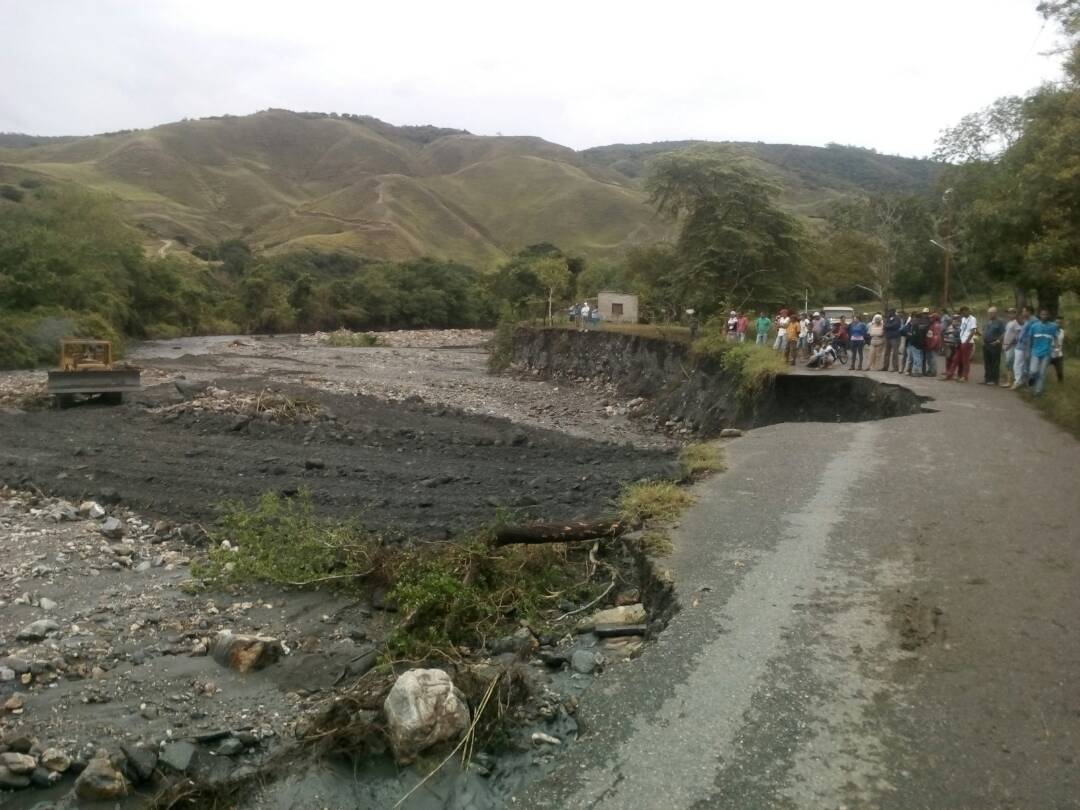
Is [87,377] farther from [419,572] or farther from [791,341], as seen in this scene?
[419,572]

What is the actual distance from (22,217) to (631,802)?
181 ft

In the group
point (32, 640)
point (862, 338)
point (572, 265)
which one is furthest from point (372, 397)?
point (572, 265)

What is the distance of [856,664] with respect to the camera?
18.1 feet

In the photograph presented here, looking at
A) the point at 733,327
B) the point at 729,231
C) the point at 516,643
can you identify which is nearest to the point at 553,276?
the point at 729,231

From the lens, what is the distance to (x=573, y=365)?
38.2 meters

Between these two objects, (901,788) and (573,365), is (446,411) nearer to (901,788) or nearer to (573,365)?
(573,365)

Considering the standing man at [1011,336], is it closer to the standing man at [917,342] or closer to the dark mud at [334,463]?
the standing man at [917,342]

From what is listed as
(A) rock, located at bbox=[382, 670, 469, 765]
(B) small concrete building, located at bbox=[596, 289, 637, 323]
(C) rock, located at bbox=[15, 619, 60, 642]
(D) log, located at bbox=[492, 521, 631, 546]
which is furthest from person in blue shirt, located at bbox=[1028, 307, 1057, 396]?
(B) small concrete building, located at bbox=[596, 289, 637, 323]

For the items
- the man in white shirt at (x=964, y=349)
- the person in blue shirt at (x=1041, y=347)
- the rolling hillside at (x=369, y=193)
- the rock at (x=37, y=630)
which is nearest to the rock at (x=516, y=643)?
the rock at (x=37, y=630)

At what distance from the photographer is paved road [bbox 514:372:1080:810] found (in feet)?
14.2

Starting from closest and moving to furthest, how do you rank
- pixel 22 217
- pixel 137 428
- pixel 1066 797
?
1. pixel 1066 797
2. pixel 137 428
3. pixel 22 217

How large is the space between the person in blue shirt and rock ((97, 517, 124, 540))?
1523 cm

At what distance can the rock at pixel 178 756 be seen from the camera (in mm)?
6035

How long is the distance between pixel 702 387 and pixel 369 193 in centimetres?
14394
